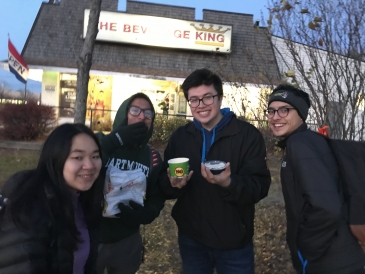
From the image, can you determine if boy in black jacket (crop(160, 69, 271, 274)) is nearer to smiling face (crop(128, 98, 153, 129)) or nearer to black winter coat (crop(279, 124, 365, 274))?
smiling face (crop(128, 98, 153, 129))

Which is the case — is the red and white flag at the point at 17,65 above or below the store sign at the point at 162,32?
below

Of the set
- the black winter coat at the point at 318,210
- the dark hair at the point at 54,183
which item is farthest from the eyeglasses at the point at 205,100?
the dark hair at the point at 54,183

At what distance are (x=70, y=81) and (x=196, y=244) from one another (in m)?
14.0

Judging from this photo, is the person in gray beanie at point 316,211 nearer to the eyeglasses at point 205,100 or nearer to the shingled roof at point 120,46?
the eyeglasses at point 205,100

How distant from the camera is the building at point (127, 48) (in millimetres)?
14656

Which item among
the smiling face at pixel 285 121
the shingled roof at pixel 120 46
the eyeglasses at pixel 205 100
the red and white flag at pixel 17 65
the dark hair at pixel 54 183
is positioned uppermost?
the shingled roof at pixel 120 46

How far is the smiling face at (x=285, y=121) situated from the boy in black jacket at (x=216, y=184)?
223 mm

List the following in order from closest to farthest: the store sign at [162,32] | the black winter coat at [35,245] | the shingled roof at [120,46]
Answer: the black winter coat at [35,245] < the shingled roof at [120,46] < the store sign at [162,32]

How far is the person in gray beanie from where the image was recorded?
1.95m

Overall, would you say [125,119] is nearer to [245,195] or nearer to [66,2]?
[245,195]

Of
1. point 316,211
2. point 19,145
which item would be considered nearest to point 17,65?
point 19,145

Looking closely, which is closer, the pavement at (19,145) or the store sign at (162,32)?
the pavement at (19,145)

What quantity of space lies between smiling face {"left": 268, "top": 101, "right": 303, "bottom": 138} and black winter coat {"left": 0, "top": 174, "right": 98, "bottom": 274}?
150 centimetres

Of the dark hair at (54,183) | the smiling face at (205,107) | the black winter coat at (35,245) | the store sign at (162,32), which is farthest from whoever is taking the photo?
the store sign at (162,32)
